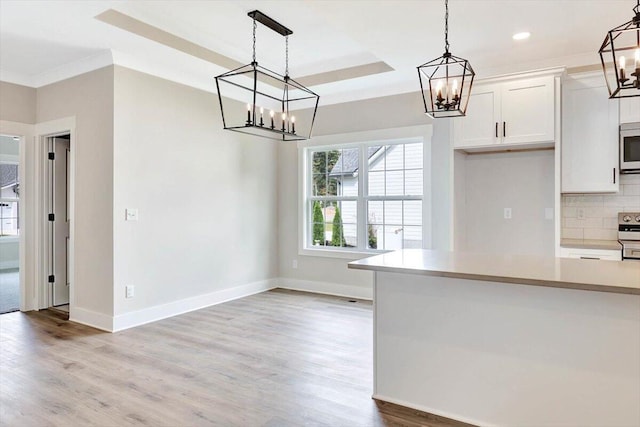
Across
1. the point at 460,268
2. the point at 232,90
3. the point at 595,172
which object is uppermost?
the point at 232,90

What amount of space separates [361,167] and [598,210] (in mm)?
2751

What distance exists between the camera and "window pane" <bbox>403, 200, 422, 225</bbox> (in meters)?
5.21

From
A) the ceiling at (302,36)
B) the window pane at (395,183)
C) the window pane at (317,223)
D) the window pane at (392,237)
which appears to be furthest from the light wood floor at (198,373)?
the ceiling at (302,36)

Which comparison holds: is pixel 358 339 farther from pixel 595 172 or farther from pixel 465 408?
pixel 595 172

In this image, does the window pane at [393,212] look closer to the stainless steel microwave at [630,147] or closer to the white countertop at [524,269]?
the stainless steel microwave at [630,147]

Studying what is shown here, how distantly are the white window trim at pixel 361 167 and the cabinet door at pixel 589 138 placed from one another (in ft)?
4.77

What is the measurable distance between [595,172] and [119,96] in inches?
185

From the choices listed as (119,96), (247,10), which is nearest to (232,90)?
(119,96)

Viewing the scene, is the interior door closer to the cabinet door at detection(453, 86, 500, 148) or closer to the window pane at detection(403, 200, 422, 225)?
the window pane at detection(403, 200, 422, 225)

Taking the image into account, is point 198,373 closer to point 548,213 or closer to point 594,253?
point 594,253

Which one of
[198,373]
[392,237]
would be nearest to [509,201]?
[392,237]

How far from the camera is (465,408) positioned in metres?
2.38

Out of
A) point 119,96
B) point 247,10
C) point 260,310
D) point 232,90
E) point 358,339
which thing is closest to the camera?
point 247,10

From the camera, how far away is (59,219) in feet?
16.5
